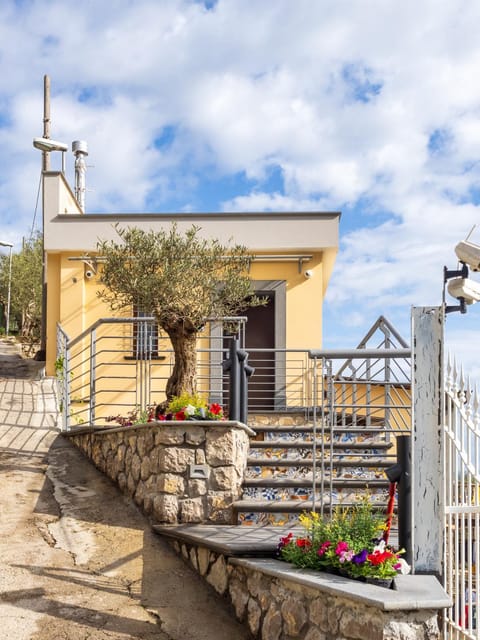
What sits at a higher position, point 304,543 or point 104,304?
point 104,304

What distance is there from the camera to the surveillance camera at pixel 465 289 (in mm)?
5430

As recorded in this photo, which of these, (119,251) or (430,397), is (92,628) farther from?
(119,251)

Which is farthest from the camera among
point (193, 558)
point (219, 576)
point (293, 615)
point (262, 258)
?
point (262, 258)

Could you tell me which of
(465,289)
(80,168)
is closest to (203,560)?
(465,289)

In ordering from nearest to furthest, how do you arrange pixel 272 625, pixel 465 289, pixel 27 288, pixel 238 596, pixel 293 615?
pixel 293 615, pixel 272 625, pixel 238 596, pixel 465 289, pixel 27 288

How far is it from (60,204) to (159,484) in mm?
8859

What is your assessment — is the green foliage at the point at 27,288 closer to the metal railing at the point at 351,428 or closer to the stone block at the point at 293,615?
the metal railing at the point at 351,428

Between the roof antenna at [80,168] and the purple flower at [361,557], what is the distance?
50.3ft

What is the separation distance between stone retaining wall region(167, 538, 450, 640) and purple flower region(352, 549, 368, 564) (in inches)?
5.7

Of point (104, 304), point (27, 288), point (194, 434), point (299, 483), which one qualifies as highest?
point (27, 288)

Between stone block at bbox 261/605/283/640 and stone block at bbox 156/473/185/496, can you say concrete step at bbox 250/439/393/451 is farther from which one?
stone block at bbox 261/605/283/640

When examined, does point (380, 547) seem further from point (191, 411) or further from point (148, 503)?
point (148, 503)

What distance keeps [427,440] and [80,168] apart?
1603 cm

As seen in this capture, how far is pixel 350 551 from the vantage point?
4.43 meters
